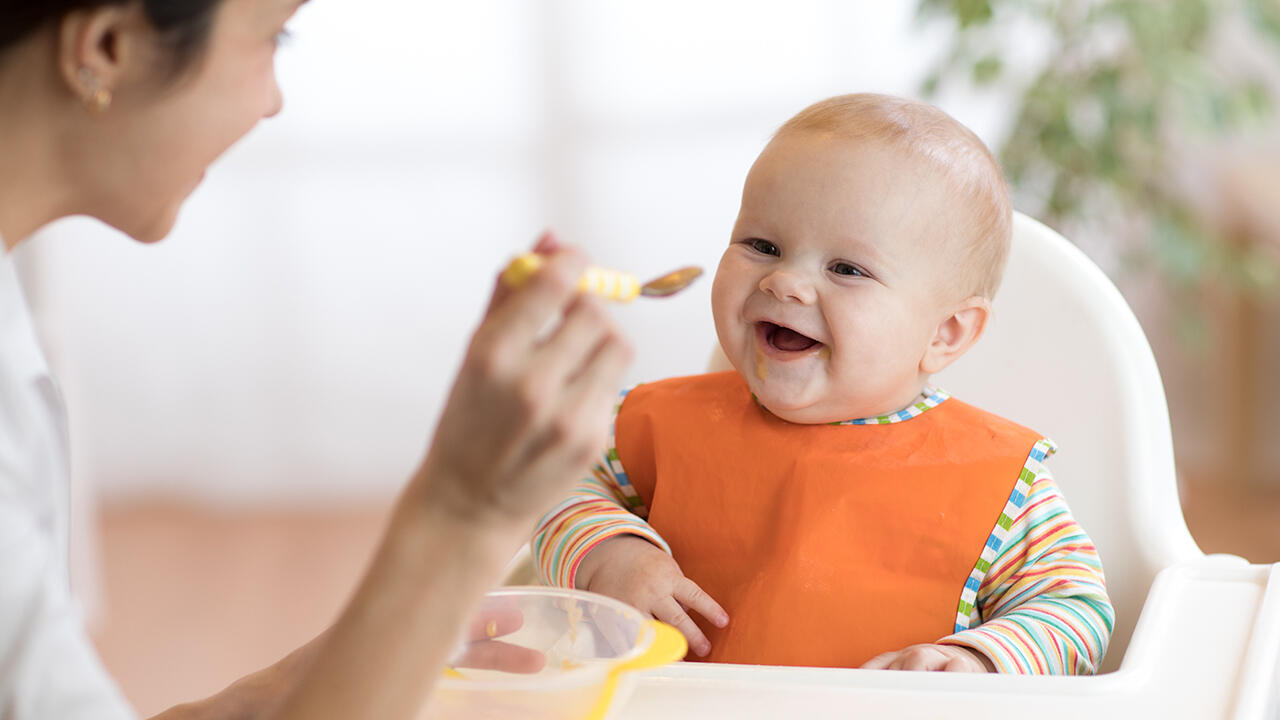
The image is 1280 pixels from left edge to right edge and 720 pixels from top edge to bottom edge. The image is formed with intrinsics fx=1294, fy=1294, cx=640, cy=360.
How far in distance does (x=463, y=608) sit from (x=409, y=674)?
0.04 meters

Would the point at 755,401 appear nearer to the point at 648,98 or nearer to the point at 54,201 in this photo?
the point at 54,201

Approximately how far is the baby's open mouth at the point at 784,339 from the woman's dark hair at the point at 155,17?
52 cm

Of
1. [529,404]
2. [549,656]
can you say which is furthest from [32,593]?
[549,656]

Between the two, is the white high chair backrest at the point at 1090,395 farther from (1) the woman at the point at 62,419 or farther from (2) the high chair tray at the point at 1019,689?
(1) the woman at the point at 62,419

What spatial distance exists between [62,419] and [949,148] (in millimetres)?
695

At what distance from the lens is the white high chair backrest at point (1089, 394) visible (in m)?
1.13

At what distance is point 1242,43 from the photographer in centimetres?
286

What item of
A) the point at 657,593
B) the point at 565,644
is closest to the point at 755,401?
the point at 657,593

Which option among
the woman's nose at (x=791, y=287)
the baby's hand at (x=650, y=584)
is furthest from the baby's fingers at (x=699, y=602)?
the woman's nose at (x=791, y=287)

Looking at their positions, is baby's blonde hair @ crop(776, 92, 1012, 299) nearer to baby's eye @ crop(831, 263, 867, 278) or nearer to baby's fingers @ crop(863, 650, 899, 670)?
baby's eye @ crop(831, 263, 867, 278)

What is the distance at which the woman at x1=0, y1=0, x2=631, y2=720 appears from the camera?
0.60m

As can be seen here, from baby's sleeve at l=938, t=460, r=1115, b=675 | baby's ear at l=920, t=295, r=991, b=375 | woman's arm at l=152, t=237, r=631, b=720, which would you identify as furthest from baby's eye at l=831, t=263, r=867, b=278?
woman's arm at l=152, t=237, r=631, b=720

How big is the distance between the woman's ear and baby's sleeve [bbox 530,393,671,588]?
1.54ft

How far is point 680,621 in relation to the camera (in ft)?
3.26
